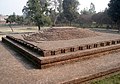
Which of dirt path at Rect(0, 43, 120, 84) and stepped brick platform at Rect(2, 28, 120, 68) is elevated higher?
stepped brick platform at Rect(2, 28, 120, 68)

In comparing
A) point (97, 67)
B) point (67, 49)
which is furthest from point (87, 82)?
point (67, 49)

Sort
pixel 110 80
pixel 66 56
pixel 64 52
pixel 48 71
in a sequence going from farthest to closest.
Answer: pixel 64 52 → pixel 66 56 → pixel 48 71 → pixel 110 80

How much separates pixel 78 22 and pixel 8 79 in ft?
126

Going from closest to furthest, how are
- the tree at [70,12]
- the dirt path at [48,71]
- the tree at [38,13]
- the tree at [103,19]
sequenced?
the dirt path at [48,71]
the tree at [38,13]
the tree at [103,19]
the tree at [70,12]

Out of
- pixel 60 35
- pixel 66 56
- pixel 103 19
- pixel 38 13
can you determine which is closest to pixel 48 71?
pixel 66 56

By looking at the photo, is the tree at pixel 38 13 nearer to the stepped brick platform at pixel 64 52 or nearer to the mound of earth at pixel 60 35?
the mound of earth at pixel 60 35

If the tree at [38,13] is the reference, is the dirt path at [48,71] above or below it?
below

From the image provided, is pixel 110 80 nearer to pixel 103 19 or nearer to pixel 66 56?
pixel 66 56

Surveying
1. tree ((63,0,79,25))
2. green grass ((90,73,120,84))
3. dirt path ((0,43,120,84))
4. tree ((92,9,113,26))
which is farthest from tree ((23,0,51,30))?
green grass ((90,73,120,84))

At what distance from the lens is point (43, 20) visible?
23250 mm

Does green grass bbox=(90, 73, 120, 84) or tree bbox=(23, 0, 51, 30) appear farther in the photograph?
tree bbox=(23, 0, 51, 30)

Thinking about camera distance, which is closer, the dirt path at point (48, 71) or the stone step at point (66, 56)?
the dirt path at point (48, 71)

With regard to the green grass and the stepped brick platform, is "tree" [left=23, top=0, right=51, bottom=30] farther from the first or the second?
the green grass

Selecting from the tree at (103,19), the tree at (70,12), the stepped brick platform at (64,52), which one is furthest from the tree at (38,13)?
the stepped brick platform at (64,52)
